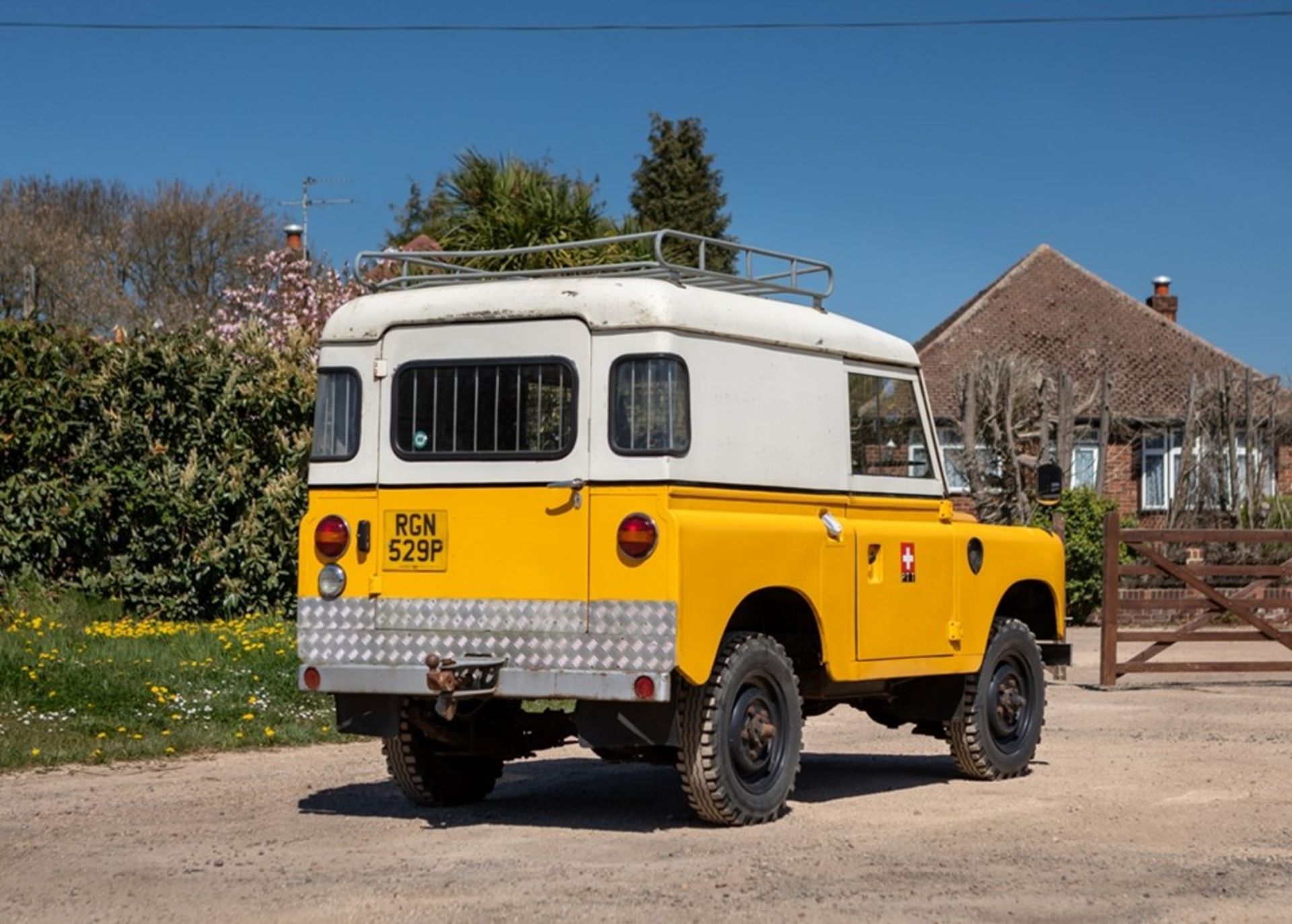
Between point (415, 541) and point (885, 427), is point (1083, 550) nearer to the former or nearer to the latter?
point (885, 427)

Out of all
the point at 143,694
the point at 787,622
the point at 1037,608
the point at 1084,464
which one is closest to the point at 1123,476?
the point at 1084,464

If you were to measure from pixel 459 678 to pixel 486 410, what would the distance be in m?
1.28

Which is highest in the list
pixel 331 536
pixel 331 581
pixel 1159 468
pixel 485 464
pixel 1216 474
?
pixel 1159 468

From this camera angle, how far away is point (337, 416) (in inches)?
412

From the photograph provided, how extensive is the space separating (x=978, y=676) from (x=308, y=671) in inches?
158

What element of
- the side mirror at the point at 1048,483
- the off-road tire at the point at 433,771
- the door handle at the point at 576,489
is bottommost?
the off-road tire at the point at 433,771

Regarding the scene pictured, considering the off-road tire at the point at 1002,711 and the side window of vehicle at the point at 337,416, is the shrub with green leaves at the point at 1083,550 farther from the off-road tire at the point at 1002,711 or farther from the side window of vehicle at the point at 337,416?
the side window of vehicle at the point at 337,416

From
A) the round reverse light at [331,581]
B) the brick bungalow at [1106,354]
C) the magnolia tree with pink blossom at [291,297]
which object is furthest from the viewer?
the brick bungalow at [1106,354]

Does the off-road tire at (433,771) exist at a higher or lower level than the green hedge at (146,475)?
lower

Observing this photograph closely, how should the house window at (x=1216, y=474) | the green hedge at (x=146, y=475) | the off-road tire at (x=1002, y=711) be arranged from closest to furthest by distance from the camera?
the off-road tire at (x=1002, y=711) < the green hedge at (x=146, y=475) < the house window at (x=1216, y=474)

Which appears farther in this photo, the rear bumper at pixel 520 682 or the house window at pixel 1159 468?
the house window at pixel 1159 468

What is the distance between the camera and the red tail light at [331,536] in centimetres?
1031

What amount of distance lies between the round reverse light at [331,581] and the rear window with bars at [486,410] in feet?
2.12

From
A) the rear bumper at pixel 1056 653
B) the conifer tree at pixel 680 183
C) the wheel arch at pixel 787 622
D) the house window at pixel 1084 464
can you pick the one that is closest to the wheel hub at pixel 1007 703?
the rear bumper at pixel 1056 653
